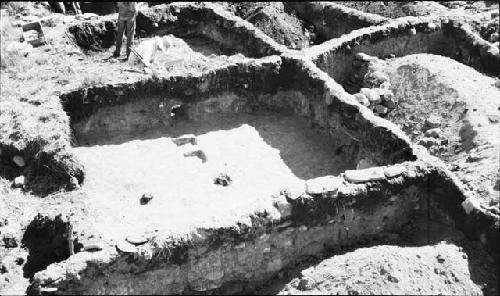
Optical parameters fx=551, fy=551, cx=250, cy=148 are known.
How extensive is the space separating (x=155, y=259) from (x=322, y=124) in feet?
17.4

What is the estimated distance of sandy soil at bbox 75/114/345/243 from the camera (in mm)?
8930

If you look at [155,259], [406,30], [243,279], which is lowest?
[243,279]

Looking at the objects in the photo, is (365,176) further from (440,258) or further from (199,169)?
(199,169)

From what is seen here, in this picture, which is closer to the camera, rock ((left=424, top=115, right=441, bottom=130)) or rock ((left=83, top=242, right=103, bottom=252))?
rock ((left=83, top=242, right=103, bottom=252))

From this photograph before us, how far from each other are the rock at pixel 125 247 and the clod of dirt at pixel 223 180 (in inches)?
125

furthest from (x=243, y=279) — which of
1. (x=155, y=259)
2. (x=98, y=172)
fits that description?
(x=98, y=172)

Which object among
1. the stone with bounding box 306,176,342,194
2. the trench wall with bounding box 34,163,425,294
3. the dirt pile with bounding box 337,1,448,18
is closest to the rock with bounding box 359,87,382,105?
the trench wall with bounding box 34,163,425,294

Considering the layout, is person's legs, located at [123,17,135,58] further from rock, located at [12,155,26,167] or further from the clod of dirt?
the clod of dirt

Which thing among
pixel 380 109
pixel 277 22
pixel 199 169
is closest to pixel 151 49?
pixel 277 22

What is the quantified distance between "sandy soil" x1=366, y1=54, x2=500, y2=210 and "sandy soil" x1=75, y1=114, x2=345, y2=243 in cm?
194

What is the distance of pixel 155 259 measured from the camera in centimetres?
666

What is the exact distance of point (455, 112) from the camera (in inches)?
417

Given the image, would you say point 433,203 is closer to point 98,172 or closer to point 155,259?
point 155,259

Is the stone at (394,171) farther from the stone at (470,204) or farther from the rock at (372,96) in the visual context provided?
the rock at (372,96)
